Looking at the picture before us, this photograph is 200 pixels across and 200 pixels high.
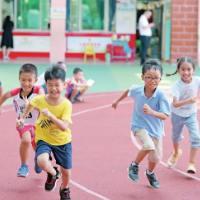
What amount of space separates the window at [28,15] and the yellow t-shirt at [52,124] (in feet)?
59.0

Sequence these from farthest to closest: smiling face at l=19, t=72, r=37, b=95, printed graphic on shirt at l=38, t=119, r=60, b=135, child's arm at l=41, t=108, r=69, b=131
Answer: smiling face at l=19, t=72, r=37, b=95 → printed graphic on shirt at l=38, t=119, r=60, b=135 → child's arm at l=41, t=108, r=69, b=131

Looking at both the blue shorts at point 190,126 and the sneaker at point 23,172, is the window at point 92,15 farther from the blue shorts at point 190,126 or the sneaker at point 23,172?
the sneaker at point 23,172

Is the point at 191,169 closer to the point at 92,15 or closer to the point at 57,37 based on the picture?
the point at 57,37

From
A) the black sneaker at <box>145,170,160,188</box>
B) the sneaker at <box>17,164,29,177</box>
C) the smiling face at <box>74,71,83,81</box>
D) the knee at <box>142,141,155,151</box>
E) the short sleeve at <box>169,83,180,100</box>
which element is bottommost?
the black sneaker at <box>145,170,160,188</box>

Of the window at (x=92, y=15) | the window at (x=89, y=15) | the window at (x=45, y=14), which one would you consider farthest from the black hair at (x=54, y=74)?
the window at (x=45, y=14)

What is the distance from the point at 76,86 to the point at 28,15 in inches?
470

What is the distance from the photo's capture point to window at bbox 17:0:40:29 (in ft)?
72.5

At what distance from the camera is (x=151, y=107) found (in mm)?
5254

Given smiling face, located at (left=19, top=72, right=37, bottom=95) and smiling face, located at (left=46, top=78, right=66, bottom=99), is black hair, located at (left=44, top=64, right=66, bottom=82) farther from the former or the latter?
smiling face, located at (left=19, top=72, right=37, bottom=95)

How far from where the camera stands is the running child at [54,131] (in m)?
4.62

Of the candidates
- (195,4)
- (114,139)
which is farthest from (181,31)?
(114,139)

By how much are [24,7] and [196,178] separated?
17894mm

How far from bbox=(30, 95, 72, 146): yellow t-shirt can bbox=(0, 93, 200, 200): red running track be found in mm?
725

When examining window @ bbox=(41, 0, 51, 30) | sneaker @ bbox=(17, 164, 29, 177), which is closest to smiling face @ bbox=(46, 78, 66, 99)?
sneaker @ bbox=(17, 164, 29, 177)
